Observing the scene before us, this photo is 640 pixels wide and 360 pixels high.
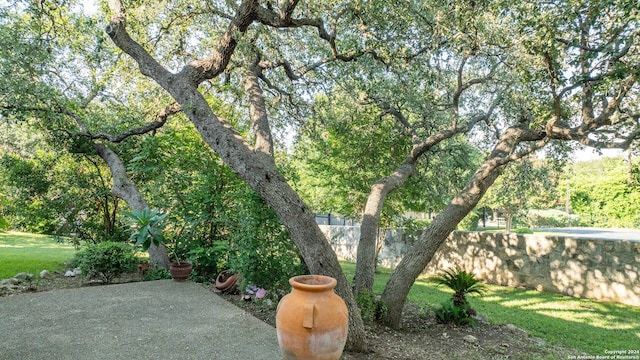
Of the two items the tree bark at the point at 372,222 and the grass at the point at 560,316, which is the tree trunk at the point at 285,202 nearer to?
the tree bark at the point at 372,222

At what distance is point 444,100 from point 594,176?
22063 mm

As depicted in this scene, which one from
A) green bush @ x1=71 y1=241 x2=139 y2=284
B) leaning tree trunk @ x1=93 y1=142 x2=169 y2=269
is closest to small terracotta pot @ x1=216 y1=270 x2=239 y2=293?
leaning tree trunk @ x1=93 y1=142 x2=169 y2=269

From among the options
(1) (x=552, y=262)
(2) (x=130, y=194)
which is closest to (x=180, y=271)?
(2) (x=130, y=194)

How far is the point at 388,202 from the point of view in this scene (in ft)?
25.9

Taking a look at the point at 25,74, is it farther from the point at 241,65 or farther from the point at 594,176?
the point at 594,176

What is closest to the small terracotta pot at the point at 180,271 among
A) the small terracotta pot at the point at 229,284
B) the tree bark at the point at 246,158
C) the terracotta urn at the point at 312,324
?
the small terracotta pot at the point at 229,284

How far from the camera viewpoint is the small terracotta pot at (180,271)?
19.6 feet

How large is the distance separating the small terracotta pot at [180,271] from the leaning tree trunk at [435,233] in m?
3.34

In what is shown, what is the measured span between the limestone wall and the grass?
269 mm

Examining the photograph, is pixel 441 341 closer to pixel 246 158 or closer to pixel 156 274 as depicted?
pixel 246 158

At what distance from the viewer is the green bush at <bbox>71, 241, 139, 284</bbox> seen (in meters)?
5.92

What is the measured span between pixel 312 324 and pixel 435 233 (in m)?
2.47

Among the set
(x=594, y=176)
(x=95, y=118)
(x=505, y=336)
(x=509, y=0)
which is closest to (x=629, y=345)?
(x=505, y=336)

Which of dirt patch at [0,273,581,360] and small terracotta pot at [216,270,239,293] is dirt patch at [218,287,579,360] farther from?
small terracotta pot at [216,270,239,293]
